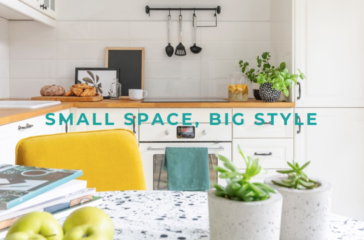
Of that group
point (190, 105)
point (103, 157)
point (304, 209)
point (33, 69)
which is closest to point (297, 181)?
point (304, 209)

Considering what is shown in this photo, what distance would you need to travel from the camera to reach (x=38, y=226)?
523 millimetres

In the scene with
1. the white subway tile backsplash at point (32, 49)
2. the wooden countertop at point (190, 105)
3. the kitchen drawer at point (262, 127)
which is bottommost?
the kitchen drawer at point (262, 127)

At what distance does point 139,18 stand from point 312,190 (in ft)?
10.0

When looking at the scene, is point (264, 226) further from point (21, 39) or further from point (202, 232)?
point (21, 39)

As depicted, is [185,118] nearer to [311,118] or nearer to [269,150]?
[269,150]

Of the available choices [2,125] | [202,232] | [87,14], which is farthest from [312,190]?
[87,14]

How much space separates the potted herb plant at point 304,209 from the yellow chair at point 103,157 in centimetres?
69

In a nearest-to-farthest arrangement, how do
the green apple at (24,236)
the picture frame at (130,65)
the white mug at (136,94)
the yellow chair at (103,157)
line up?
the green apple at (24,236), the yellow chair at (103,157), the white mug at (136,94), the picture frame at (130,65)

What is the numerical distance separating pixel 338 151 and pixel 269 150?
0.49 metres

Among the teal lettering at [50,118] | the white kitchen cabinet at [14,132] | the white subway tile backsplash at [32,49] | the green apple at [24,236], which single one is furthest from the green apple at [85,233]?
the white subway tile backsplash at [32,49]

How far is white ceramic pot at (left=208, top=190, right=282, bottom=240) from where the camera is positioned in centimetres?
54

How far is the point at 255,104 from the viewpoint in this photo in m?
2.86

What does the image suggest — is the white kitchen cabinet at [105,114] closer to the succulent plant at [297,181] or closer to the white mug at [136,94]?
the white mug at [136,94]

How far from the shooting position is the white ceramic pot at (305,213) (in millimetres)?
603
